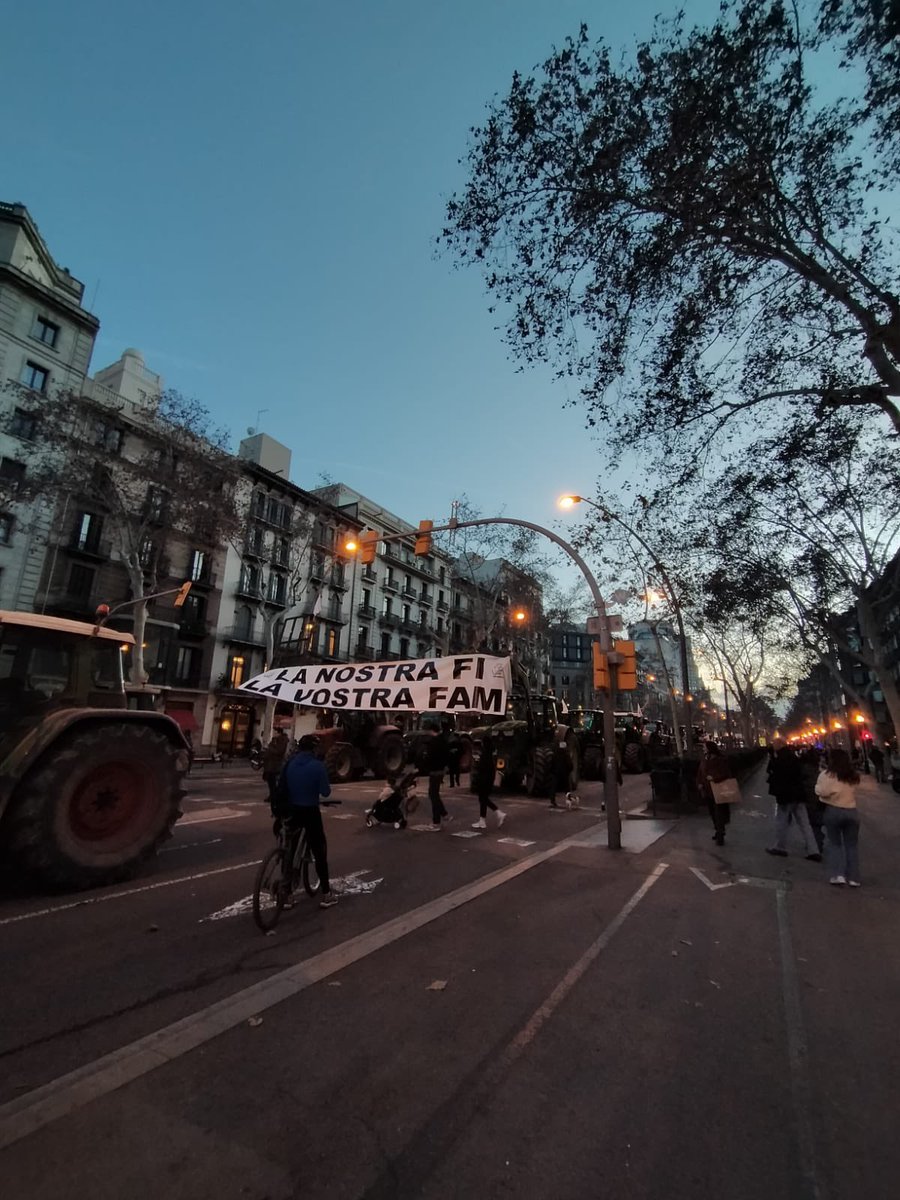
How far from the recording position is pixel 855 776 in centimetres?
827

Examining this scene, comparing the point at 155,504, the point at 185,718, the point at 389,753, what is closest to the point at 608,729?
the point at 389,753

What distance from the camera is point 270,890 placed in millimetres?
6059

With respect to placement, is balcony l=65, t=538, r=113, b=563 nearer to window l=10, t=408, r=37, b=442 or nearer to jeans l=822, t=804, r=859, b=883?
window l=10, t=408, r=37, b=442

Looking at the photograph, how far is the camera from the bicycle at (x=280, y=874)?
5.60m

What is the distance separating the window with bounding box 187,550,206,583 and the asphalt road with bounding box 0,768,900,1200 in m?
32.5

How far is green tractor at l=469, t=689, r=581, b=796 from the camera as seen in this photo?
52.1 feet

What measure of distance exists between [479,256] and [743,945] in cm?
1080

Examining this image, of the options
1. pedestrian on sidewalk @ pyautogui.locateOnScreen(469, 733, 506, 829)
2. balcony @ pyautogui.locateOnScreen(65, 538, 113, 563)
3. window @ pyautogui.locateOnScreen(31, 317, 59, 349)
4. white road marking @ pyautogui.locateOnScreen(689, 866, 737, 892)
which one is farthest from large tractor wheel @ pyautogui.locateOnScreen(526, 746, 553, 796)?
window @ pyautogui.locateOnScreen(31, 317, 59, 349)

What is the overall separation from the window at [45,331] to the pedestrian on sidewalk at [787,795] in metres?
37.7

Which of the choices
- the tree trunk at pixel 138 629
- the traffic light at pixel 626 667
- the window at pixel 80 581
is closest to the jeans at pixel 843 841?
the traffic light at pixel 626 667

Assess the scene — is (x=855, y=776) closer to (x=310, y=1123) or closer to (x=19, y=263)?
(x=310, y=1123)

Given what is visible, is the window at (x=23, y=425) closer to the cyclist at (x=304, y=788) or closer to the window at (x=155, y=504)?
the window at (x=155, y=504)

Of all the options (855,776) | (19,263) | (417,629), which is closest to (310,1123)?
(855,776)

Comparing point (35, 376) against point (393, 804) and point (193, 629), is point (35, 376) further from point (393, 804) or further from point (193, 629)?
point (393, 804)
